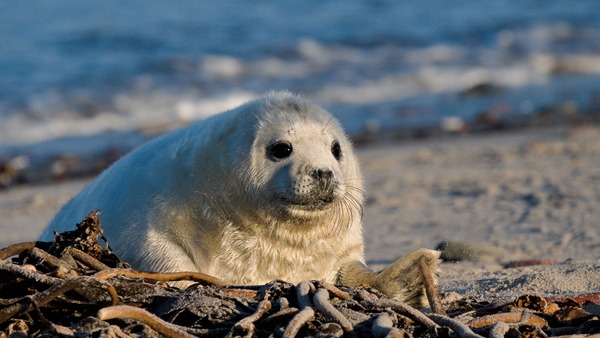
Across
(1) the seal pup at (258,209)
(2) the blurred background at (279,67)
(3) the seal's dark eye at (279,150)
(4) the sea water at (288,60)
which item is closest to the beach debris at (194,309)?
(1) the seal pup at (258,209)

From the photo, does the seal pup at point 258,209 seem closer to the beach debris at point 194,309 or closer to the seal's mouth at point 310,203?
the seal's mouth at point 310,203

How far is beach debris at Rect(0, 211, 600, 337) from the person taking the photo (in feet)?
9.68

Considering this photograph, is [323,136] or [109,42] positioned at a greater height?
[109,42]

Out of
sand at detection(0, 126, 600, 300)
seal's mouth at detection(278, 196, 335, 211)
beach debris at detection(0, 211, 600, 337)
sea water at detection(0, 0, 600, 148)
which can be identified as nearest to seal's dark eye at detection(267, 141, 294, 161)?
seal's mouth at detection(278, 196, 335, 211)

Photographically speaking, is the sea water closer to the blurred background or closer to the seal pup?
the blurred background

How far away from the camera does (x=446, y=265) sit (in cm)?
580

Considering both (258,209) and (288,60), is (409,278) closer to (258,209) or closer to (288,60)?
(258,209)

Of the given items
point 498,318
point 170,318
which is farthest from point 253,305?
point 498,318

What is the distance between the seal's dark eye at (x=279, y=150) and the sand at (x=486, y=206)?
119cm

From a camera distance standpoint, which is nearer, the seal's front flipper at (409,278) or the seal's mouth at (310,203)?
the seal's front flipper at (409,278)

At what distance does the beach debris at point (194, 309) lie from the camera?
295 centimetres

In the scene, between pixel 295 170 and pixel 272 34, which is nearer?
pixel 295 170

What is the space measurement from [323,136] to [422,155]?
21.7ft

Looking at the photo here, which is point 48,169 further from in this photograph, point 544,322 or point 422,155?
point 544,322
